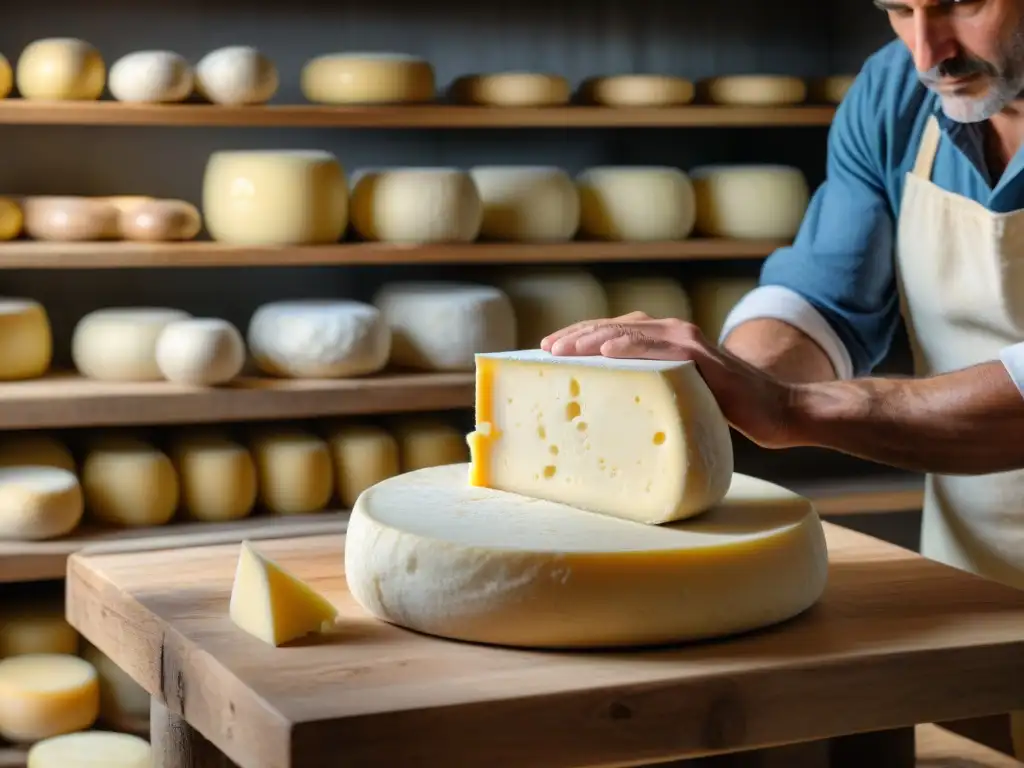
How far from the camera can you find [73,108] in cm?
265

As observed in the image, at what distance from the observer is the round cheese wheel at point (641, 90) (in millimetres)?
2975

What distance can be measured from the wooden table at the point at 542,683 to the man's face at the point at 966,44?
22.5 inches

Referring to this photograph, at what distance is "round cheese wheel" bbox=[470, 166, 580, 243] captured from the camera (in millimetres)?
2900

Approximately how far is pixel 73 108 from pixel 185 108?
0.19m

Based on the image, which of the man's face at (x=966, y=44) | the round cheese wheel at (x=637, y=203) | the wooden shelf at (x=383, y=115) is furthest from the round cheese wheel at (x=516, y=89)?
the man's face at (x=966, y=44)

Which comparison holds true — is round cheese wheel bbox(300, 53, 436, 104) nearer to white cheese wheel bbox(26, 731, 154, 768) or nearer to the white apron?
the white apron

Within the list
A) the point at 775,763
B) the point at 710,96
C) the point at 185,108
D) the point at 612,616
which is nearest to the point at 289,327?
the point at 185,108

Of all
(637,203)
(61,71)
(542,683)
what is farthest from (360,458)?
(542,683)

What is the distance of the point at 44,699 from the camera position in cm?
253

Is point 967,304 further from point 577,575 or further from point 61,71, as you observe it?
point 61,71

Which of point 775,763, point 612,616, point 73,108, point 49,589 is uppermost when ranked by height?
point 73,108

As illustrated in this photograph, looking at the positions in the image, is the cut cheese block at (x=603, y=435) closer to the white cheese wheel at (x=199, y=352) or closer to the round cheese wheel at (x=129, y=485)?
the white cheese wheel at (x=199, y=352)

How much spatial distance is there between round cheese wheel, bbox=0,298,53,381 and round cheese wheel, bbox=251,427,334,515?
0.41 meters

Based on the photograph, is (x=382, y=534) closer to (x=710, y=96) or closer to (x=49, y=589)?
(x=49, y=589)
